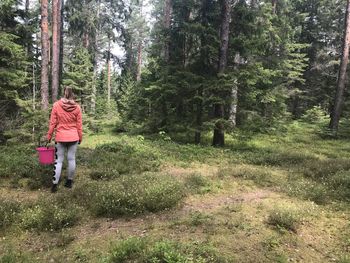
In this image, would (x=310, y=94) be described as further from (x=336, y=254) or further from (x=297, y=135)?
(x=336, y=254)

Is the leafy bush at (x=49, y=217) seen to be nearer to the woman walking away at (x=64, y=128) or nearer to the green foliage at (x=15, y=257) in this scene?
the green foliage at (x=15, y=257)

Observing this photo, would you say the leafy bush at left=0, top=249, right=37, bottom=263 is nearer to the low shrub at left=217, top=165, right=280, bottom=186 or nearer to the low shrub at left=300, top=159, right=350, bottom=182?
the low shrub at left=217, top=165, right=280, bottom=186

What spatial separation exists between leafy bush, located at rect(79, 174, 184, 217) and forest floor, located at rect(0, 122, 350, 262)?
58 millimetres

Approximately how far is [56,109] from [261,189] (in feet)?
18.3

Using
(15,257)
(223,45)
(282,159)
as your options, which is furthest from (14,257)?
(223,45)

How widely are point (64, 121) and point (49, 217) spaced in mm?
2497

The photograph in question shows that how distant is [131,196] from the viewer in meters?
6.61

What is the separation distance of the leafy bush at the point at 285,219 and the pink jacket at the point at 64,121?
4.75m

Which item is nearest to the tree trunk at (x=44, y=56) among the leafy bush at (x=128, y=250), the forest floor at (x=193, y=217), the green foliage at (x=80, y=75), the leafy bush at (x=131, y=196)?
the green foliage at (x=80, y=75)

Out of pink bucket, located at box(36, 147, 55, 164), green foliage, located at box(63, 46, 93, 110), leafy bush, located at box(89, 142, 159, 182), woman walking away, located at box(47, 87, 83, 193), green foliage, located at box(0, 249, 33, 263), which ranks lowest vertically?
green foliage, located at box(0, 249, 33, 263)

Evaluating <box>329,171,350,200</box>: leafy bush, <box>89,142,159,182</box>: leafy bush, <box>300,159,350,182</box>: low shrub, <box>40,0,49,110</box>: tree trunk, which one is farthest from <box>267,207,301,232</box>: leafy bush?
<box>40,0,49,110</box>: tree trunk

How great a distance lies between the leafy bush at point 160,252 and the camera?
444cm

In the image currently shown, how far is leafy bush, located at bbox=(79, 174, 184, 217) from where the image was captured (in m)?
6.36

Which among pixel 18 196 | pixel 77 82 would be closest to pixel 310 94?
pixel 77 82
